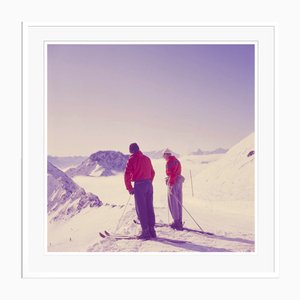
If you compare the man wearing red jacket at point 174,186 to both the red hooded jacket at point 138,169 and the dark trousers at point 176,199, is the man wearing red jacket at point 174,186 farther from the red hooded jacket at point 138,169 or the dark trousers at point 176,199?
the red hooded jacket at point 138,169

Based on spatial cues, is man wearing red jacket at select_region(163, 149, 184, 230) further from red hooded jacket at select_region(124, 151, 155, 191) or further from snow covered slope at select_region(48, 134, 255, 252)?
red hooded jacket at select_region(124, 151, 155, 191)

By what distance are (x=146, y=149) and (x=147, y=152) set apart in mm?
28

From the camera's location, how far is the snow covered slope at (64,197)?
164 inches

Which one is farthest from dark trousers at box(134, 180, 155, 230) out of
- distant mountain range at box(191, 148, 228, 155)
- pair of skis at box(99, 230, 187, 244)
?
distant mountain range at box(191, 148, 228, 155)

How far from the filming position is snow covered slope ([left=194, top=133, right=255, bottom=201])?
4.12m

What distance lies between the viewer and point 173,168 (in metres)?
4.20

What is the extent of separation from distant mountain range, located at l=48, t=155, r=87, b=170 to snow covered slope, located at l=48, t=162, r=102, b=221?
37 millimetres

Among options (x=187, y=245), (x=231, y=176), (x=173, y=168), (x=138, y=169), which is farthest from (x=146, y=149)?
(x=187, y=245)

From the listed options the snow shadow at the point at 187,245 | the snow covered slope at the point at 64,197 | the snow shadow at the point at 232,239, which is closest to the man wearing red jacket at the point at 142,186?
the snow shadow at the point at 187,245

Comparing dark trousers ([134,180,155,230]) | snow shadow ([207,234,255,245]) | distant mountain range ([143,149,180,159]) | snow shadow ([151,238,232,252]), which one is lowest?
snow shadow ([151,238,232,252])

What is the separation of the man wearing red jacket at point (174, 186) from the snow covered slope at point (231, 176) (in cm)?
16

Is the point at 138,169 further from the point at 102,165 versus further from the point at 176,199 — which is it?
the point at 176,199
